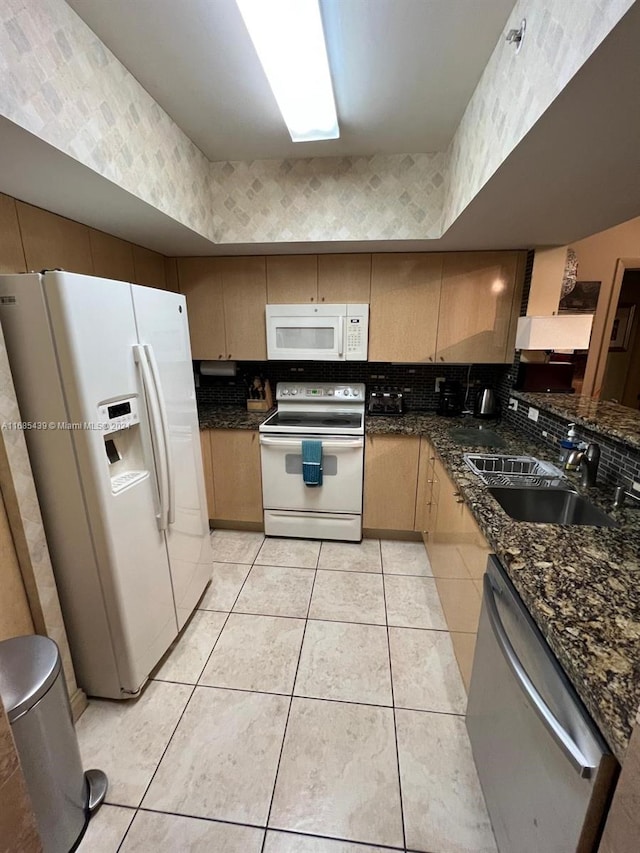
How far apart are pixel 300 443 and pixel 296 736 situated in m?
1.60

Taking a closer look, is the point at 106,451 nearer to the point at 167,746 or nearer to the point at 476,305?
the point at 167,746

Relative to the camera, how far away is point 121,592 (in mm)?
1470

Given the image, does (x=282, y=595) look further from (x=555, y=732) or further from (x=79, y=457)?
(x=555, y=732)

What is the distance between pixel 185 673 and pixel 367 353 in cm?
223

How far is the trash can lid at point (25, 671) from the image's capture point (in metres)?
1.00

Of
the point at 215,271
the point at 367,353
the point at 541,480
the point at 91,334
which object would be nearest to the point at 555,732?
the point at 541,480

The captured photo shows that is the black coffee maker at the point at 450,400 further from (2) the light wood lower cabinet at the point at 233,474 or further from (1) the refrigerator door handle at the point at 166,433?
(1) the refrigerator door handle at the point at 166,433

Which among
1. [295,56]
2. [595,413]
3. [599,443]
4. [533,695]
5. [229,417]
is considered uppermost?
[295,56]

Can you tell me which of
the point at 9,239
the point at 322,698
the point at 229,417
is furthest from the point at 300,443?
the point at 9,239

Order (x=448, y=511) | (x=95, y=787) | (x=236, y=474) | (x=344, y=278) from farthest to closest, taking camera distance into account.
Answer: (x=236, y=474) < (x=344, y=278) < (x=448, y=511) < (x=95, y=787)

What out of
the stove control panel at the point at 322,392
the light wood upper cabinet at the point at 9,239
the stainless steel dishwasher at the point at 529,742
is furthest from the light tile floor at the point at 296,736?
A: the light wood upper cabinet at the point at 9,239

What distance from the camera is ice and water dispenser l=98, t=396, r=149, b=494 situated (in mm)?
1396

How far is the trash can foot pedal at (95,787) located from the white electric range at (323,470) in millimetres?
1622

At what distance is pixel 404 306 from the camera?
2676 millimetres
